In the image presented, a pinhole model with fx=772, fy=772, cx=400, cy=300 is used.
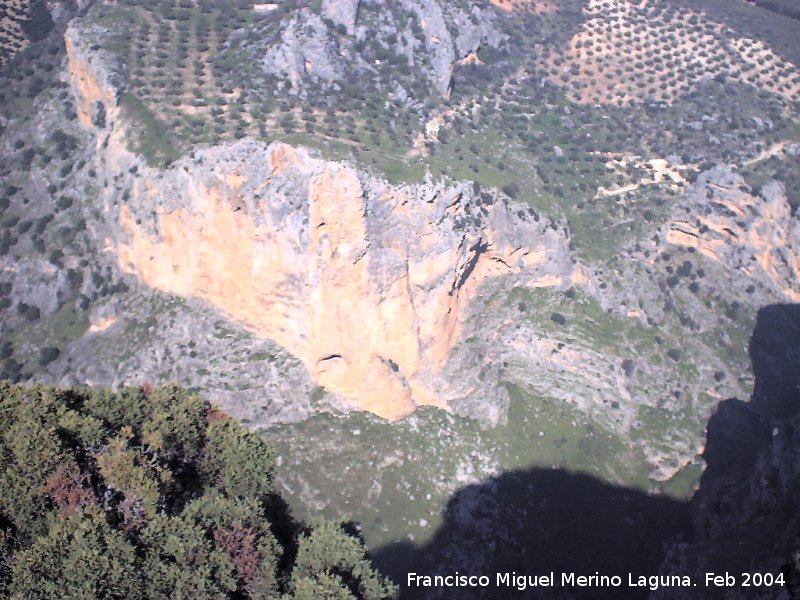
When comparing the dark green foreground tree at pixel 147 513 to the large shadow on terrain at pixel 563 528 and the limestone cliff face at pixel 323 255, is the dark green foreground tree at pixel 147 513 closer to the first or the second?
the large shadow on terrain at pixel 563 528

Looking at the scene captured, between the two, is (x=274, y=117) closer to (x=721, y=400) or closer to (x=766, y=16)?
(x=721, y=400)

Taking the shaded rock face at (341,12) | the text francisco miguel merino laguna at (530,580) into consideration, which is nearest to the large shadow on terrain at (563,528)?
the text francisco miguel merino laguna at (530,580)

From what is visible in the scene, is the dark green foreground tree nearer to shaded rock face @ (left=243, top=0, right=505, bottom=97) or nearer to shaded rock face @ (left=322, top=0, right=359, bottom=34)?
shaded rock face @ (left=243, top=0, right=505, bottom=97)

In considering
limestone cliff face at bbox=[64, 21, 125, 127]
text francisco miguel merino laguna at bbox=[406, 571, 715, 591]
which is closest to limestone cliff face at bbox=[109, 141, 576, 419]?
limestone cliff face at bbox=[64, 21, 125, 127]

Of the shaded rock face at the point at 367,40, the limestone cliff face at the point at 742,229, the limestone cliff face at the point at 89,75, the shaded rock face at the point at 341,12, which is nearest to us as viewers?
the limestone cliff face at the point at 89,75

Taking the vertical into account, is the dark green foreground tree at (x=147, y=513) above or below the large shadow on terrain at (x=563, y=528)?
above
